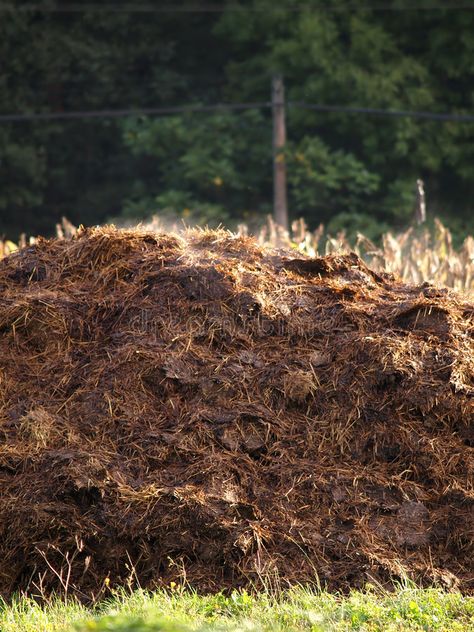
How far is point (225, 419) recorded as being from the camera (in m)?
4.83

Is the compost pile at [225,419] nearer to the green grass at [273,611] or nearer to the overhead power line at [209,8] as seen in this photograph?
the green grass at [273,611]

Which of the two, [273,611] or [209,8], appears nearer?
[273,611]

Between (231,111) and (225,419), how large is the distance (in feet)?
54.7

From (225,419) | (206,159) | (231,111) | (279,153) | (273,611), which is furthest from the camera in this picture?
(231,111)

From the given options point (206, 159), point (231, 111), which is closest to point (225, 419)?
point (206, 159)

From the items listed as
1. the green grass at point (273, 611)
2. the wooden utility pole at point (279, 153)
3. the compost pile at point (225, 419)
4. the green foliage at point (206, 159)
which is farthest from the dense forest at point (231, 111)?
the green grass at point (273, 611)

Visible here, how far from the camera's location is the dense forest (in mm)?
19062

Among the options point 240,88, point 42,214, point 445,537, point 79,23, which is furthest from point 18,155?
point 445,537

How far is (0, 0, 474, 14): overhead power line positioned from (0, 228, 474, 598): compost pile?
14705 mm

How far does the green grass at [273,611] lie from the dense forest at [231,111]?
46.3ft

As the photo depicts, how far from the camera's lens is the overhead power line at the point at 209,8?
19281mm

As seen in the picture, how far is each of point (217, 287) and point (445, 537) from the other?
1765 mm

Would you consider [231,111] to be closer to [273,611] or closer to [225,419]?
[225,419]

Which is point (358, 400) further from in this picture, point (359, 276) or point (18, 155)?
point (18, 155)
